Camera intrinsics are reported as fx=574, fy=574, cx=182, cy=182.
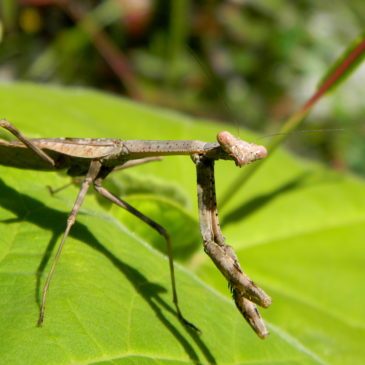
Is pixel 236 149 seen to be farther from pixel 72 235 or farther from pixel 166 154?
pixel 72 235

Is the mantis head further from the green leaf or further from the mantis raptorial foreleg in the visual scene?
the green leaf

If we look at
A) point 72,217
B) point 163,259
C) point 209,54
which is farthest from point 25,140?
point 209,54

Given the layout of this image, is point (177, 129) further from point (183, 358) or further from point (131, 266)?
point (183, 358)

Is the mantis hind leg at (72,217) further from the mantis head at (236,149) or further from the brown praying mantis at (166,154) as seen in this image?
the mantis head at (236,149)

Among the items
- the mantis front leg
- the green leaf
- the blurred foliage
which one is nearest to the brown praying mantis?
the mantis front leg

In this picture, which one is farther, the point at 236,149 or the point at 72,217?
the point at 72,217

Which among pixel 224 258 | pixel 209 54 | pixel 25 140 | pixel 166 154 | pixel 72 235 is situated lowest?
pixel 72 235

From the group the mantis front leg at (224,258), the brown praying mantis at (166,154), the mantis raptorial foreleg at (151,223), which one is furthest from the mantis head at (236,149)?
the mantis raptorial foreleg at (151,223)

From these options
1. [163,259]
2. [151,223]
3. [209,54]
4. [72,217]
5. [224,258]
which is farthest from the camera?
[209,54]
